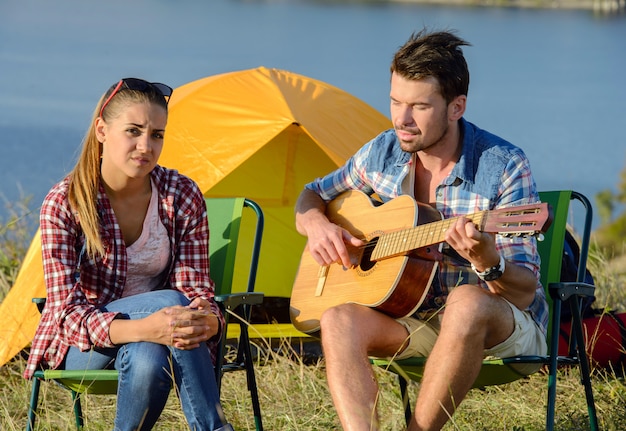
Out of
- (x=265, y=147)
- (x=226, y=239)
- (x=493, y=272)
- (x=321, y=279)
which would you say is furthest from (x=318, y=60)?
(x=493, y=272)

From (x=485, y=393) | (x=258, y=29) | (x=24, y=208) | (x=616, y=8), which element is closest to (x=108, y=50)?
(x=258, y=29)

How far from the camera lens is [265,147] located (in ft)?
14.7

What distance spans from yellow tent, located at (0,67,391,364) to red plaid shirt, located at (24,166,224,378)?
1.26m

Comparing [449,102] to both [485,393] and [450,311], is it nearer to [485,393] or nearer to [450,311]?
[450,311]

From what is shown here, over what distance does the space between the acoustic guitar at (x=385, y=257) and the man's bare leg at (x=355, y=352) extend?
0.08 m

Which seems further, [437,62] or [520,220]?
[437,62]

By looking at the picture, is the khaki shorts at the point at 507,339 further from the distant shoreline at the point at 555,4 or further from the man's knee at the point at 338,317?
the distant shoreline at the point at 555,4

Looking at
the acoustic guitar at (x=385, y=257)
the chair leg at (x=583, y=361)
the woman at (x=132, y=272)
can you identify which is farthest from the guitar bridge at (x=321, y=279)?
→ the chair leg at (x=583, y=361)

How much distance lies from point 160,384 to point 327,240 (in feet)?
2.44

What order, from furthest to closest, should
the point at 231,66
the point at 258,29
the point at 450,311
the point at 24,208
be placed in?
the point at 258,29, the point at 231,66, the point at 24,208, the point at 450,311

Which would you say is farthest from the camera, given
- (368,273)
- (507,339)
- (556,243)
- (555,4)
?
(555,4)

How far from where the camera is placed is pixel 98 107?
306 centimetres

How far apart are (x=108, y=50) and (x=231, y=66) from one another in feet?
18.2

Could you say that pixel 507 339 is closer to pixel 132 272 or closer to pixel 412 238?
pixel 412 238
